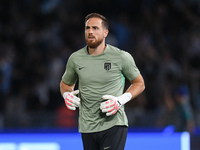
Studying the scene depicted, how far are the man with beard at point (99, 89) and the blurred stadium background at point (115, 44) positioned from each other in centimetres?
413

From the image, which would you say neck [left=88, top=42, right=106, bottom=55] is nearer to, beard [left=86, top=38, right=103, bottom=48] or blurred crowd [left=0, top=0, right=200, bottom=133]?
beard [left=86, top=38, right=103, bottom=48]

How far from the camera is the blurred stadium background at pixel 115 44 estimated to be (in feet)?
28.9

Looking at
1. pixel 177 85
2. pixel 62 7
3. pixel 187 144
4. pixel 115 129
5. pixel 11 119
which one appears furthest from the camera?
pixel 62 7

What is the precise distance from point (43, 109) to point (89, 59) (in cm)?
536

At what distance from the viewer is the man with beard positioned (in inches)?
163

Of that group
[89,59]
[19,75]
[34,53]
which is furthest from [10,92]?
[89,59]

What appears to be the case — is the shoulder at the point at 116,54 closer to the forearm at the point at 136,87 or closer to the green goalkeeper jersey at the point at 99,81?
the green goalkeeper jersey at the point at 99,81

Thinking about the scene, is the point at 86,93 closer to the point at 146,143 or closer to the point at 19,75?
the point at 146,143

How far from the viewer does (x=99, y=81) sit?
13.6 feet

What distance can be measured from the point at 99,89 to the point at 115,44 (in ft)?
20.6

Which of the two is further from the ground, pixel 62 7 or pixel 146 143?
pixel 62 7

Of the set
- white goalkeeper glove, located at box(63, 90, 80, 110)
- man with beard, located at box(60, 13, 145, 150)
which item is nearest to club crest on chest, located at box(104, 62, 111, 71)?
man with beard, located at box(60, 13, 145, 150)

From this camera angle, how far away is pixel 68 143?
6074 mm

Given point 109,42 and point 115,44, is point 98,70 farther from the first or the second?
point 115,44
